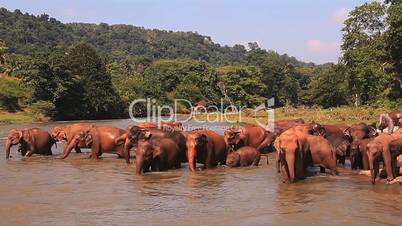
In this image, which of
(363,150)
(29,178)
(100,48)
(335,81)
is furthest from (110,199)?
(100,48)

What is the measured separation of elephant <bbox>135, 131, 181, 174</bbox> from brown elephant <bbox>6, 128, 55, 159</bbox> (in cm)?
677

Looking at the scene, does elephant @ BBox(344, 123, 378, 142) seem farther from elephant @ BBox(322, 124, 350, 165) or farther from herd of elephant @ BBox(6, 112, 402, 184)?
elephant @ BBox(322, 124, 350, 165)

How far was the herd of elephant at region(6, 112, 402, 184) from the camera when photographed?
13.2 m

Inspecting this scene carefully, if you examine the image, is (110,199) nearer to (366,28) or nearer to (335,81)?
(366,28)

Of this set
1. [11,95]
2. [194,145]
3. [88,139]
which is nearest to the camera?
[194,145]

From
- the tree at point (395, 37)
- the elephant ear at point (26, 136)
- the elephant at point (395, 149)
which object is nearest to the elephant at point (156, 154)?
the elephant at point (395, 149)

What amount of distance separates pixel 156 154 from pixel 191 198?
375 cm

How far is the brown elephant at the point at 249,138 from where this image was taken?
18922mm

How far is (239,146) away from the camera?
1928 cm

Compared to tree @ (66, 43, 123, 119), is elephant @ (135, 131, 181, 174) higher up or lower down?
lower down

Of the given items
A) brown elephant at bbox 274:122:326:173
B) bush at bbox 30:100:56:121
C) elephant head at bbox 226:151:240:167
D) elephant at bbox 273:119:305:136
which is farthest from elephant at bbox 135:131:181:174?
bush at bbox 30:100:56:121

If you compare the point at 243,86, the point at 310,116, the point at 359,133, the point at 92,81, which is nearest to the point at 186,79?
the point at 243,86

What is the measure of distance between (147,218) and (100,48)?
18328 centimetres

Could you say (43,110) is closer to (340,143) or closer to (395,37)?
(395,37)
